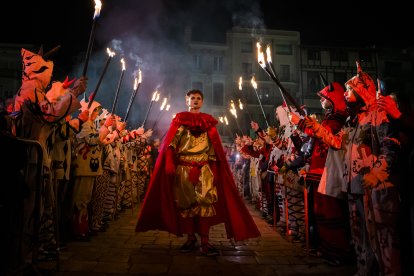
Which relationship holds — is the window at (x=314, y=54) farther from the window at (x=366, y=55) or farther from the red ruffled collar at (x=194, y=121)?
the red ruffled collar at (x=194, y=121)

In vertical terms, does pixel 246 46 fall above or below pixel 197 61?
above

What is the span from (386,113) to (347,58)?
3922cm

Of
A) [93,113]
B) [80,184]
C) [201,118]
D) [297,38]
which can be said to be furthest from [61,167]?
[297,38]

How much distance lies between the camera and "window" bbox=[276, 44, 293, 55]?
40.1 meters

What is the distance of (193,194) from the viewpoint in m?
5.15

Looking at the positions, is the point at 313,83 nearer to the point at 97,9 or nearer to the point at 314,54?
the point at 314,54

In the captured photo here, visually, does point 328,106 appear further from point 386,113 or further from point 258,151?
point 258,151

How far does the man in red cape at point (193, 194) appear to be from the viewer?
513 centimetres

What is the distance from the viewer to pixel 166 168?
5.26 metres

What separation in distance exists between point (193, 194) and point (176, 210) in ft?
1.64

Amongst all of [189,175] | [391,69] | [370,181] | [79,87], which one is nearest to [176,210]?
[189,175]

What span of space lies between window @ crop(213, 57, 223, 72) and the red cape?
3641 cm

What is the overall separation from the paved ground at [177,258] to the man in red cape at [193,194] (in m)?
0.34

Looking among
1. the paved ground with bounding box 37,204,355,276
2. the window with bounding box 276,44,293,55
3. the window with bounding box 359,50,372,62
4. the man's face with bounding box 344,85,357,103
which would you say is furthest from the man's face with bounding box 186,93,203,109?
the window with bounding box 359,50,372,62
